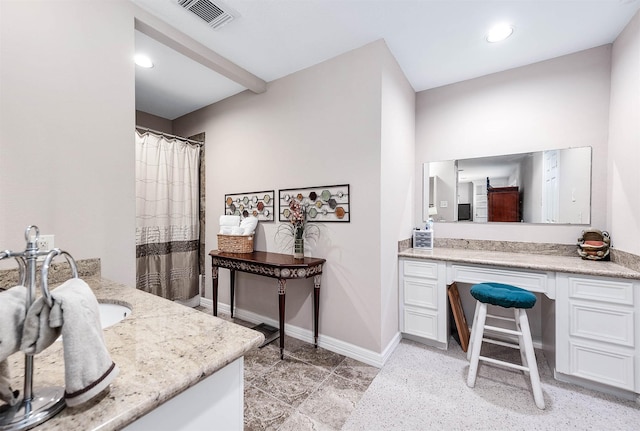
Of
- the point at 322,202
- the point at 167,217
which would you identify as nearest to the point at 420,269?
the point at 322,202

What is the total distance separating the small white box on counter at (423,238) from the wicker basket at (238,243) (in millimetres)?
1731

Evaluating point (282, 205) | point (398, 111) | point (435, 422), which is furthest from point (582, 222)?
point (282, 205)

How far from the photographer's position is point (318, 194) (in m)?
2.50

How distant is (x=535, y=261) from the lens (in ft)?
6.87

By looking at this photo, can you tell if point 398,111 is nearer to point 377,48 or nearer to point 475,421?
point 377,48

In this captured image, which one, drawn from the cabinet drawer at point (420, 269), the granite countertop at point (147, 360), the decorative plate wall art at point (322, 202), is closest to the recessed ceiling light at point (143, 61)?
the decorative plate wall art at point (322, 202)

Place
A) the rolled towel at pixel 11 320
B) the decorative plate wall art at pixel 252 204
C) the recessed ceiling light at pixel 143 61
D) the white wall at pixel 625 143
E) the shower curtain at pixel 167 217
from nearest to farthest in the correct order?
the rolled towel at pixel 11 320, the white wall at pixel 625 143, the recessed ceiling light at pixel 143 61, the decorative plate wall art at pixel 252 204, the shower curtain at pixel 167 217

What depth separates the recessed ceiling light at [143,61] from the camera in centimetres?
242

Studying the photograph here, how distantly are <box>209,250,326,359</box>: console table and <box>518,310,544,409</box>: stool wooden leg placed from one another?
4.95 feet

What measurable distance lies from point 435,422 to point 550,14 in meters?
2.82

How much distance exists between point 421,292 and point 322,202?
3.98 ft

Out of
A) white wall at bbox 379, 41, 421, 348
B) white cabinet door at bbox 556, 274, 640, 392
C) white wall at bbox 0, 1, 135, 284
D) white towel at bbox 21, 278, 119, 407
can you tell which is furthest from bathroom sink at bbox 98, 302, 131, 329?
white cabinet door at bbox 556, 274, 640, 392

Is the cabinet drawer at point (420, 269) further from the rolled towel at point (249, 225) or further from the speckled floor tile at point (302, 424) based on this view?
the rolled towel at point (249, 225)

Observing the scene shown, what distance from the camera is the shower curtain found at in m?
2.98
